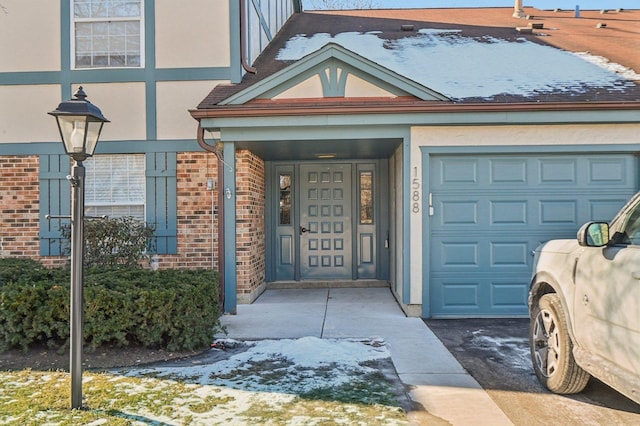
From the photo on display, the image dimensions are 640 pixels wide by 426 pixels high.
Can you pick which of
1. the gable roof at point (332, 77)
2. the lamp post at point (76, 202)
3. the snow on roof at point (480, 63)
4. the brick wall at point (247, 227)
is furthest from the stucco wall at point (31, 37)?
the lamp post at point (76, 202)

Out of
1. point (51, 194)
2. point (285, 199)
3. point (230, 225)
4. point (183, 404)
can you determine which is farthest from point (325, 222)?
point (183, 404)

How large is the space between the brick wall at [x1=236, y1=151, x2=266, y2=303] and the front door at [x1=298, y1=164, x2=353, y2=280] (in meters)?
1.43

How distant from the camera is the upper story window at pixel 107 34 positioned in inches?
289

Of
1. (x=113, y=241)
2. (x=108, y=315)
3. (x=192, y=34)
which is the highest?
(x=192, y=34)

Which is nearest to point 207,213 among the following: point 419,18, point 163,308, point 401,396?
point 163,308

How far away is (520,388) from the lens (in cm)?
394

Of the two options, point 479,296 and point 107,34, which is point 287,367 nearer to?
point 479,296

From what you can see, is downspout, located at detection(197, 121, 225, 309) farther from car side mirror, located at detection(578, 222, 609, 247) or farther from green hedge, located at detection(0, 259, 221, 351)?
car side mirror, located at detection(578, 222, 609, 247)

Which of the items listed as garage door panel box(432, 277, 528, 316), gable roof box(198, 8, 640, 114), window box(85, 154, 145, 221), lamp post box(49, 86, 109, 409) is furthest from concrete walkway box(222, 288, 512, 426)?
gable roof box(198, 8, 640, 114)

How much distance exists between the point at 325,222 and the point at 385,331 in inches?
151

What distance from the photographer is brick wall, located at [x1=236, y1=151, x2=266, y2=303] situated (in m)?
7.20

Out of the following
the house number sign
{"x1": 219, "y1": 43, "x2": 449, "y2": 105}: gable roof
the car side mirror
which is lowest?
the car side mirror

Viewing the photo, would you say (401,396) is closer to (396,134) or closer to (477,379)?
(477,379)

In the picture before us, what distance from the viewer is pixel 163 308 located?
4730 millimetres
